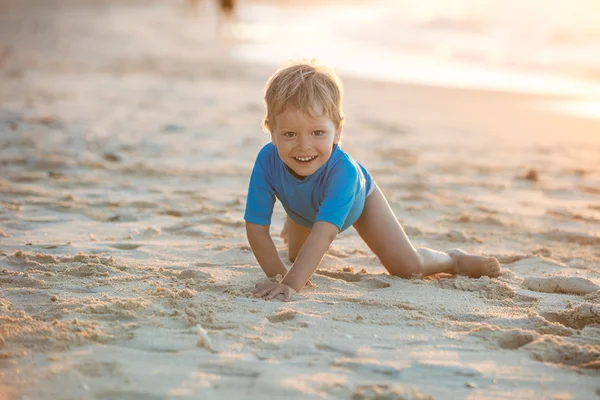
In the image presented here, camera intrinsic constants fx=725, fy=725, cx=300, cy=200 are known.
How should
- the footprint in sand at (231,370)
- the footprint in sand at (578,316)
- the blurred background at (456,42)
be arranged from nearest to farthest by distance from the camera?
the footprint in sand at (231,370)
the footprint in sand at (578,316)
the blurred background at (456,42)

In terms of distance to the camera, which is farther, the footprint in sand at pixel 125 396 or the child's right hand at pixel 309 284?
the child's right hand at pixel 309 284

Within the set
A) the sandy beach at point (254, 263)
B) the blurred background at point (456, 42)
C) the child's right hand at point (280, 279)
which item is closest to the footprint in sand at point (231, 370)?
the sandy beach at point (254, 263)

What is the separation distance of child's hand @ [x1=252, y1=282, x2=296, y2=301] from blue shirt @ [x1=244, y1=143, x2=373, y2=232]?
13.6 inches

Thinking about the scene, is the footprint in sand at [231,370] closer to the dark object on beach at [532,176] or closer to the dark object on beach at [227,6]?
the dark object on beach at [532,176]

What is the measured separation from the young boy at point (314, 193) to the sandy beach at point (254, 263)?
0.11 metres

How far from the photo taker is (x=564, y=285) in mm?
3334

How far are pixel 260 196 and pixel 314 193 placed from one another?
0.86ft

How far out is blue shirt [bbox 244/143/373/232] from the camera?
3238 mm

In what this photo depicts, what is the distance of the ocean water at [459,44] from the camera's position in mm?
11852

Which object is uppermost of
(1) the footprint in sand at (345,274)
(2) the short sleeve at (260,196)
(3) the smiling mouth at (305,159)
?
(3) the smiling mouth at (305,159)

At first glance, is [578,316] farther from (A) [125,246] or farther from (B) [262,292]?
(A) [125,246]

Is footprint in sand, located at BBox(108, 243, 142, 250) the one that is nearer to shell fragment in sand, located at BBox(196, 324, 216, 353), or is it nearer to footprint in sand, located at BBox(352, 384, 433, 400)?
shell fragment in sand, located at BBox(196, 324, 216, 353)

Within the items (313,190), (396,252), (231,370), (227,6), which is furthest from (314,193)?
(227,6)

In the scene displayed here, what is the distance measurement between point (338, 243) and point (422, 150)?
9.62 ft
